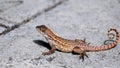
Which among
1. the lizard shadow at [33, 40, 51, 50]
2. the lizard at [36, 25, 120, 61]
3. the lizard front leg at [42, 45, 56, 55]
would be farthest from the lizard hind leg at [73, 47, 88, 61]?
the lizard shadow at [33, 40, 51, 50]

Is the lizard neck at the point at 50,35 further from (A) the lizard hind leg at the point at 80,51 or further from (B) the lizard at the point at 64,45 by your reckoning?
(A) the lizard hind leg at the point at 80,51

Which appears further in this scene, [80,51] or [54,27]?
[54,27]

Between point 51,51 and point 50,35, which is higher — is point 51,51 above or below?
below

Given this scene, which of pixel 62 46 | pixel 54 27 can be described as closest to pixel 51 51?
pixel 62 46

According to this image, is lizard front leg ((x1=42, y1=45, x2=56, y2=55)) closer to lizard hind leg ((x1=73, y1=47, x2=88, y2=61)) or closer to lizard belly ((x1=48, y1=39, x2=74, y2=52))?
lizard belly ((x1=48, y1=39, x2=74, y2=52))

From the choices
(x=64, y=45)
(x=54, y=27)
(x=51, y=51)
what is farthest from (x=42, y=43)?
(x=54, y=27)

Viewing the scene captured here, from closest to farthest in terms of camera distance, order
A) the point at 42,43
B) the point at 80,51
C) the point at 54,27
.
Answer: the point at 80,51, the point at 42,43, the point at 54,27

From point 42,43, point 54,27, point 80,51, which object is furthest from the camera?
point 54,27

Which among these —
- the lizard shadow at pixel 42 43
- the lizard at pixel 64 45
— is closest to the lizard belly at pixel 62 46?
the lizard at pixel 64 45

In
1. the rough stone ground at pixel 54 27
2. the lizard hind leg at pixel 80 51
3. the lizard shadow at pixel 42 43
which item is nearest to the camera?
the rough stone ground at pixel 54 27

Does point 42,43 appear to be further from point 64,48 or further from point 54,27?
point 54,27
